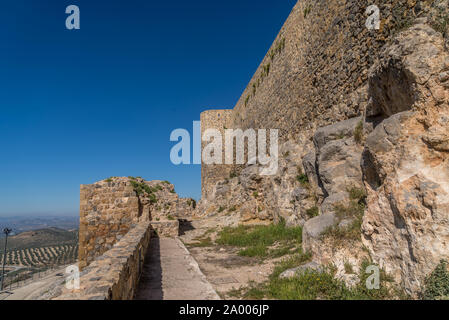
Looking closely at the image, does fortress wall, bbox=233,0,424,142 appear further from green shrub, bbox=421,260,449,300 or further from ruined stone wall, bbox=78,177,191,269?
ruined stone wall, bbox=78,177,191,269

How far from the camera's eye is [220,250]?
8008 millimetres

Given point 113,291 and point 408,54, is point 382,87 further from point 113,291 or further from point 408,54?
point 113,291

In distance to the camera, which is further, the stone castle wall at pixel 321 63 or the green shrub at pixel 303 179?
the green shrub at pixel 303 179

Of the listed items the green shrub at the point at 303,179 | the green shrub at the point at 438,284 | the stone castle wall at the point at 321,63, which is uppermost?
the stone castle wall at the point at 321,63

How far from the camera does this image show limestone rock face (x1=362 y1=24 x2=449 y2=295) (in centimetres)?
311

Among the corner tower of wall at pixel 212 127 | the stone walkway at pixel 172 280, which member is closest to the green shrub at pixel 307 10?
the stone walkway at pixel 172 280

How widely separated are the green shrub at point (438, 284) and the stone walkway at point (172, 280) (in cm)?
258

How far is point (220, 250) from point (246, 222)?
420cm

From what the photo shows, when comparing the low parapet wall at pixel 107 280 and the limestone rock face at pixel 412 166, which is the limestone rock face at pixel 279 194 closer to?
the limestone rock face at pixel 412 166

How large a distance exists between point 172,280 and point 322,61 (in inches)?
311

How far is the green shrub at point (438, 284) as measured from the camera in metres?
2.73
